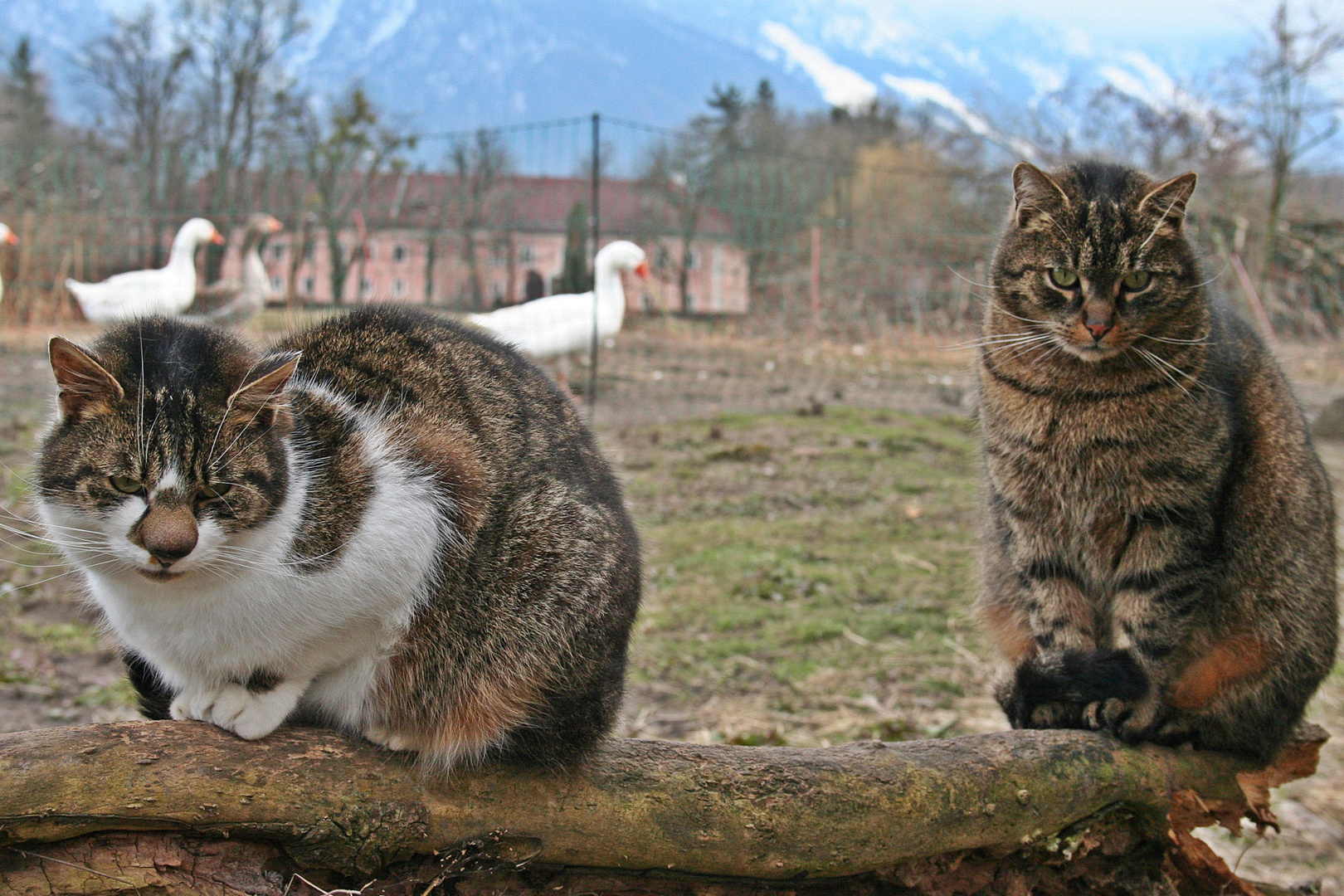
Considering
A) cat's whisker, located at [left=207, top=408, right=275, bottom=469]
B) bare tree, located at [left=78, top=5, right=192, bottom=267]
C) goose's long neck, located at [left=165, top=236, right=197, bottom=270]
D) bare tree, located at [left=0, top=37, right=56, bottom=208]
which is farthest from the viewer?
bare tree, located at [left=78, top=5, right=192, bottom=267]

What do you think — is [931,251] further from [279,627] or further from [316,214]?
[279,627]

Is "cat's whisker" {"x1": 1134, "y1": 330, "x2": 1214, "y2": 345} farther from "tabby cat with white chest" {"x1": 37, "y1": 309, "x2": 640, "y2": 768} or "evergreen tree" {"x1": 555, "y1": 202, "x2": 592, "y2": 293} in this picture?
"evergreen tree" {"x1": 555, "y1": 202, "x2": 592, "y2": 293}

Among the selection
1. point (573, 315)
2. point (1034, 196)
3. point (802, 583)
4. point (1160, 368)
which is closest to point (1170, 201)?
point (1034, 196)

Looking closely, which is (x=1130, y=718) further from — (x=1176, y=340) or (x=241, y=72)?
(x=241, y=72)

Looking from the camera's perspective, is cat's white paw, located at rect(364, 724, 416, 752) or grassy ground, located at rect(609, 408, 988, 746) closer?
cat's white paw, located at rect(364, 724, 416, 752)

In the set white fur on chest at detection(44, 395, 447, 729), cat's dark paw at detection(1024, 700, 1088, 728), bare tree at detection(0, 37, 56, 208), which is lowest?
cat's dark paw at detection(1024, 700, 1088, 728)

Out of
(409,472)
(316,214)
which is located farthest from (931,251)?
(409,472)

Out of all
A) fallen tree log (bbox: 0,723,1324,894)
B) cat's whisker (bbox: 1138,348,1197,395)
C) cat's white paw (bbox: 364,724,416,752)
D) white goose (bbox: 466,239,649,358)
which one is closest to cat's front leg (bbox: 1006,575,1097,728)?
fallen tree log (bbox: 0,723,1324,894)

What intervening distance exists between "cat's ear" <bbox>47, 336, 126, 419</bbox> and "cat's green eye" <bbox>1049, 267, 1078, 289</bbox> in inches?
92.2

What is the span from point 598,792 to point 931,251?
9.40 metres

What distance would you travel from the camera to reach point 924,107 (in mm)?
25938

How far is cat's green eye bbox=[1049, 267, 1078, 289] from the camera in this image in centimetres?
268

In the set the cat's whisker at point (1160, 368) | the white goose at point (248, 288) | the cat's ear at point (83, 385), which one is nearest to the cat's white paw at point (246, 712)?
the cat's ear at point (83, 385)

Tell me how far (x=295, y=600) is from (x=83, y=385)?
558 millimetres
